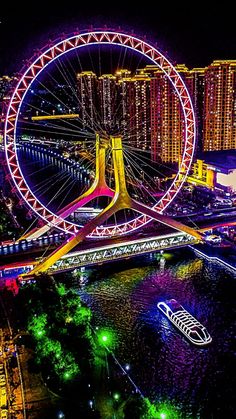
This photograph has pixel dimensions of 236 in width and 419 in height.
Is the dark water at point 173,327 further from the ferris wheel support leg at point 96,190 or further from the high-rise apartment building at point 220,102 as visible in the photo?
the high-rise apartment building at point 220,102

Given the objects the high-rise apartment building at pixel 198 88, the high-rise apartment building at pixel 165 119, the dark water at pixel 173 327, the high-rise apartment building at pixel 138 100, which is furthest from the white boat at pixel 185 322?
A: the high-rise apartment building at pixel 198 88

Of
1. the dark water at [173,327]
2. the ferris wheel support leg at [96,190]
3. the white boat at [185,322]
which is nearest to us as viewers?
the dark water at [173,327]

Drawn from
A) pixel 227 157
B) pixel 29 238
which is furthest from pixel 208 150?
pixel 29 238

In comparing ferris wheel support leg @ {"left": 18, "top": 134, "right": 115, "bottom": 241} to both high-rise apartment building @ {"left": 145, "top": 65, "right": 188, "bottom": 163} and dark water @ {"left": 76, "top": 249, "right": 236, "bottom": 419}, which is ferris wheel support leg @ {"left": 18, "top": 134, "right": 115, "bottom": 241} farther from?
high-rise apartment building @ {"left": 145, "top": 65, "right": 188, "bottom": 163}

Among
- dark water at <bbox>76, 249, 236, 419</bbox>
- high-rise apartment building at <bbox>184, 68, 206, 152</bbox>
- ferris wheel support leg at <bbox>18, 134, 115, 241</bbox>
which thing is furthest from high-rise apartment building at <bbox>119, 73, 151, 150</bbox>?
ferris wheel support leg at <bbox>18, 134, 115, 241</bbox>

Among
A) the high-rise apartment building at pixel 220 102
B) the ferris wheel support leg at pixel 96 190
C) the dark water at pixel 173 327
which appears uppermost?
the high-rise apartment building at pixel 220 102

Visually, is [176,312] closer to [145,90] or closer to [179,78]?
[179,78]
